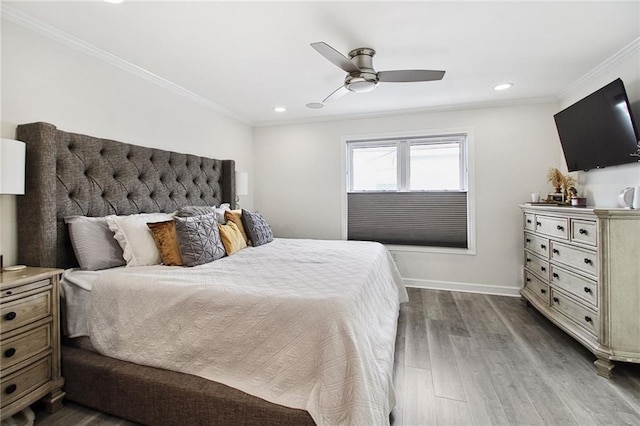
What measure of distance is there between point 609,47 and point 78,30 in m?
3.88

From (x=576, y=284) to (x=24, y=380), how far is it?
3658 mm

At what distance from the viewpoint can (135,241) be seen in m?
2.05

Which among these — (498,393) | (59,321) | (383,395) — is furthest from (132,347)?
(498,393)

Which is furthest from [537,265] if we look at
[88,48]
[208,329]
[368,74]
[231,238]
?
[88,48]

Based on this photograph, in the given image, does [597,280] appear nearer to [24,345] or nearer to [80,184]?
[24,345]

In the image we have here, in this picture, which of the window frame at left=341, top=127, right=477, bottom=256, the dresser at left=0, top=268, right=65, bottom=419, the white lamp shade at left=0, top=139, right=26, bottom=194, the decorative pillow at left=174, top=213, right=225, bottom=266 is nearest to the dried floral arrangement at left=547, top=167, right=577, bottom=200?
the window frame at left=341, top=127, right=477, bottom=256

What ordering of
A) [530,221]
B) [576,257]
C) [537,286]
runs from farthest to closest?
[530,221]
[537,286]
[576,257]

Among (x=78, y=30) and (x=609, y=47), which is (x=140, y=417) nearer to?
(x=78, y=30)

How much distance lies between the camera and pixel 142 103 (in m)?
2.60

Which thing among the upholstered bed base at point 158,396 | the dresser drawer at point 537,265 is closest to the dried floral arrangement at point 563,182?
the dresser drawer at point 537,265

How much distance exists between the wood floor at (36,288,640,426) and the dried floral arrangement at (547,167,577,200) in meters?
1.31

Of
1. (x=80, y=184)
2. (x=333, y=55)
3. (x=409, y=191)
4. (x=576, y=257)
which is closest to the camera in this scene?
(x=333, y=55)

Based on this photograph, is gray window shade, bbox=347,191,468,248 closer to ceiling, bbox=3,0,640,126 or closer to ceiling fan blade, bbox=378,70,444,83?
ceiling, bbox=3,0,640,126

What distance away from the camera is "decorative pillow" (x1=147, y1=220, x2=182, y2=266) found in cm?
207
